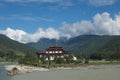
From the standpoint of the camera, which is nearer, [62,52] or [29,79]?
[29,79]

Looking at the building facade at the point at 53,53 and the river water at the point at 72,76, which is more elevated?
the building facade at the point at 53,53

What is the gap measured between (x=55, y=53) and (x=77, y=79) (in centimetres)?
9199

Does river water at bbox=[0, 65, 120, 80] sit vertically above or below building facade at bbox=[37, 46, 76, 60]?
below

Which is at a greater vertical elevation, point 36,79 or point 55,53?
point 55,53

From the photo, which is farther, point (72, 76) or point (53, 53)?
point (53, 53)

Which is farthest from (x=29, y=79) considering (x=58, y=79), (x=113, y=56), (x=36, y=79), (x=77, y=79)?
(x=113, y=56)

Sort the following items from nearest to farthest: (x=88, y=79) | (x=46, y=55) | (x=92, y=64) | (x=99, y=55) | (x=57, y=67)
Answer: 1. (x=88, y=79)
2. (x=57, y=67)
3. (x=92, y=64)
4. (x=46, y=55)
5. (x=99, y=55)

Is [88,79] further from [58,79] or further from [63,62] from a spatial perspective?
[63,62]

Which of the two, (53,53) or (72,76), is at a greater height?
(53,53)

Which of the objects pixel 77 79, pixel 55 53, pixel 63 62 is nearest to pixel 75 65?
pixel 63 62

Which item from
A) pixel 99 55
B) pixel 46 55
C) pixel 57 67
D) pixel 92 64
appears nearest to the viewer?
pixel 57 67

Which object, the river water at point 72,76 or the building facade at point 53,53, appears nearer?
the river water at point 72,76

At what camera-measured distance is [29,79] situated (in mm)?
68562

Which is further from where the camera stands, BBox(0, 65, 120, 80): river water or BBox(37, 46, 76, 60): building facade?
BBox(37, 46, 76, 60): building facade
